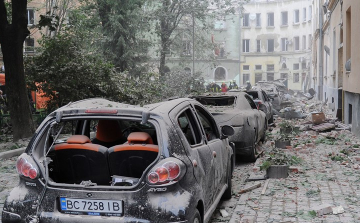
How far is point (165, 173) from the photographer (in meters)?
4.08

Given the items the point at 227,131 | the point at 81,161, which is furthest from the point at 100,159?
the point at 227,131

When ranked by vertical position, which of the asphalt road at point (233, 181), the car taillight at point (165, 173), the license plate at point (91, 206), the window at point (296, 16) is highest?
the window at point (296, 16)

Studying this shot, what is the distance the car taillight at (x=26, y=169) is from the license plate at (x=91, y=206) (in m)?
0.37

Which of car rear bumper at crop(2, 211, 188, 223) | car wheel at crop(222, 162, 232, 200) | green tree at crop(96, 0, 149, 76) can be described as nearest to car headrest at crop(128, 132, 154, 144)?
car rear bumper at crop(2, 211, 188, 223)

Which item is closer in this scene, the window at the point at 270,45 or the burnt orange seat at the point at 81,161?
the burnt orange seat at the point at 81,161

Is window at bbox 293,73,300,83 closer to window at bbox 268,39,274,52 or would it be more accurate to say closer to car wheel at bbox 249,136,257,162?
window at bbox 268,39,274,52

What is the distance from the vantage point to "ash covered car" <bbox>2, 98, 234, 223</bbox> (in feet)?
13.3

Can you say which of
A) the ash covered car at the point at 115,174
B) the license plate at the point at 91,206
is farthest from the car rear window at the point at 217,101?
the license plate at the point at 91,206

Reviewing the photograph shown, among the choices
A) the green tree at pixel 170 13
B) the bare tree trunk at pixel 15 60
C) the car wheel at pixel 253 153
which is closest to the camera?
the car wheel at pixel 253 153

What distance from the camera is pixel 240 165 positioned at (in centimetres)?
1007

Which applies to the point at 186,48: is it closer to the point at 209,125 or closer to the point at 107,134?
the point at 209,125

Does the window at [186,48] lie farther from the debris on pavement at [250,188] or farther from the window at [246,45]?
the window at [246,45]

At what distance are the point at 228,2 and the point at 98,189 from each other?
109 feet

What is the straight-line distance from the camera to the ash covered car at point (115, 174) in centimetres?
405
